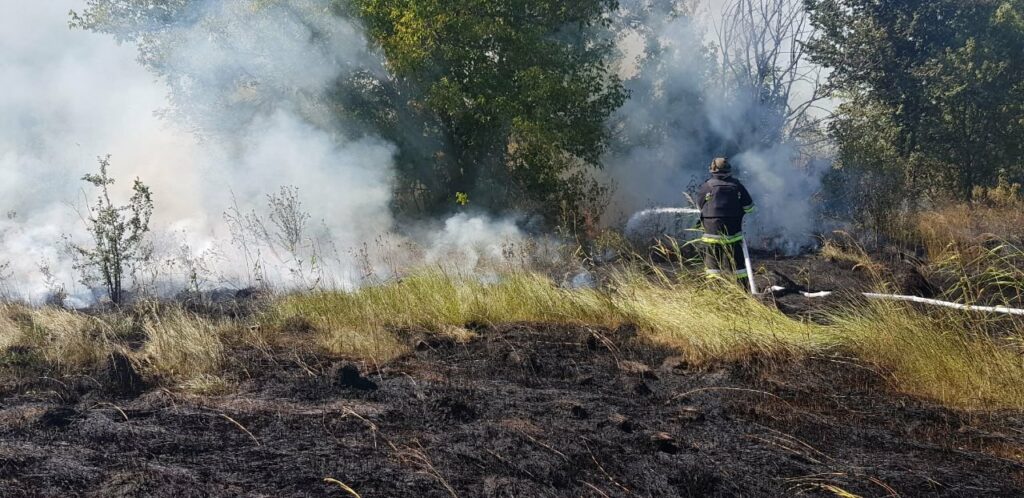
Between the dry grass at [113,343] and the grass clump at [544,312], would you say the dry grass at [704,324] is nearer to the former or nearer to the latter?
the grass clump at [544,312]

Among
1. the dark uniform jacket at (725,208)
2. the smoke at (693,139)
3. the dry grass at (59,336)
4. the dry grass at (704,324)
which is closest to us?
the dry grass at (704,324)

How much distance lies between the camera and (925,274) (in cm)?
959

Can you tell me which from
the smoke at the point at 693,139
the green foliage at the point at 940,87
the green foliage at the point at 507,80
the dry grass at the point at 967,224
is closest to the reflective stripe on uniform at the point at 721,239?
the green foliage at the point at 507,80

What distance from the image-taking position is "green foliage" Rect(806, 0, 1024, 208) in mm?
16906

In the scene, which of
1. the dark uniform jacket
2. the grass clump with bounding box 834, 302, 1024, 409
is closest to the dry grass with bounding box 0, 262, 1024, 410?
the grass clump with bounding box 834, 302, 1024, 409

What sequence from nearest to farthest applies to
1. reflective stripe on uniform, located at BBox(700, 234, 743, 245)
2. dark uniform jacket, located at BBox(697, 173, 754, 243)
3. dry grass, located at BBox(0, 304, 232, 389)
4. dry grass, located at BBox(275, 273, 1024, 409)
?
dry grass, located at BBox(275, 273, 1024, 409), dry grass, located at BBox(0, 304, 232, 389), reflective stripe on uniform, located at BBox(700, 234, 743, 245), dark uniform jacket, located at BBox(697, 173, 754, 243)

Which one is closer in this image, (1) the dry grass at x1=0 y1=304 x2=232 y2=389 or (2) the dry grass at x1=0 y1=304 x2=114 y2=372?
(1) the dry grass at x1=0 y1=304 x2=232 y2=389

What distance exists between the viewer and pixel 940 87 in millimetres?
16859

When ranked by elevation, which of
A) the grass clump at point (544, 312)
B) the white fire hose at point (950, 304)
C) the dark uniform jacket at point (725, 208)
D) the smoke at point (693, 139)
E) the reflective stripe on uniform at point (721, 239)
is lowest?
the white fire hose at point (950, 304)

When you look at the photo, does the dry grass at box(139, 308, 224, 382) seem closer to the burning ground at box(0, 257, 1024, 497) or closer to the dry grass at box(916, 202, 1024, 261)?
the burning ground at box(0, 257, 1024, 497)

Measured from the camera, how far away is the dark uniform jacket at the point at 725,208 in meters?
8.40

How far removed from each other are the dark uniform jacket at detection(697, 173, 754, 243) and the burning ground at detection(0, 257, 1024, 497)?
2.53 m

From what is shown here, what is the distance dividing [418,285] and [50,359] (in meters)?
3.26

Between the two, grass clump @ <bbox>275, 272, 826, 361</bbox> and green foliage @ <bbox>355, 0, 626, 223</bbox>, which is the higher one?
green foliage @ <bbox>355, 0, 626, 223</bbox>
